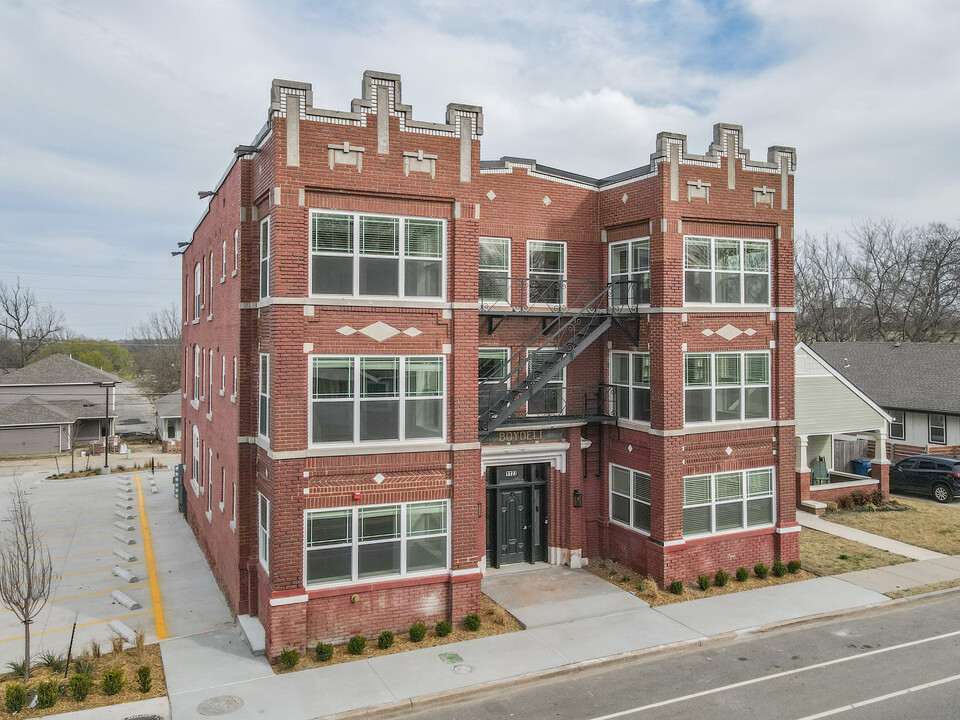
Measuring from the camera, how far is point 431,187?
14.3m

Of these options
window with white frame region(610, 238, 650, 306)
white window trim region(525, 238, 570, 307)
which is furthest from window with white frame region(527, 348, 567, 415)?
window with white frame region(610, 238, 650, 306)

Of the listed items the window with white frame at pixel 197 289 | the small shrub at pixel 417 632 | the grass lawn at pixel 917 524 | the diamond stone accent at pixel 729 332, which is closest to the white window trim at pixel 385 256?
the small shrub at pixel 417 632

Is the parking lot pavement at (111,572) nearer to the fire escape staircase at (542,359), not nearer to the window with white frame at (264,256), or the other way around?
the window with white frame at (264,256)

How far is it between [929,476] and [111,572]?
2870cm

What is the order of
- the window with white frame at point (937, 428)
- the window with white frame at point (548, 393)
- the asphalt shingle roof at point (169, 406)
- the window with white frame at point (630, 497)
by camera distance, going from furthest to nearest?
the asphalt shingle roof at point (169, 406) < the window with white frame at point (937, 428) < the window with white frame at point (548, 393) < the window with white frame at point (630, 497)

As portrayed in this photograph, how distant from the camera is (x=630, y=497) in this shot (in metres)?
18.0

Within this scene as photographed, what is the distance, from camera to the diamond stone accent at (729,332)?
1747 centimetres

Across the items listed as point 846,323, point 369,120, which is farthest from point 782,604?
point 846,323

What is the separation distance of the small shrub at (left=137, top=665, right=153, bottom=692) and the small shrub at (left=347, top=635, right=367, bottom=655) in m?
3.44

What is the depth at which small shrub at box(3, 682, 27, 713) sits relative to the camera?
10750 mm

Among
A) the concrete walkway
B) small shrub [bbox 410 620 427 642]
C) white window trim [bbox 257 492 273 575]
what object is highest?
white window trim [bbox 257 492 273 575]

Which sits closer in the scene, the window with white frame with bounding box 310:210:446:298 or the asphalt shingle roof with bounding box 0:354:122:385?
the window with white frame with bounding box 310:210:446:298

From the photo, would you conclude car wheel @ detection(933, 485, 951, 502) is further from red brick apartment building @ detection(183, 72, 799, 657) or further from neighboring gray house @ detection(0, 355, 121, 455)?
neighboring gray house @ detection(0, 355, 121, 455)

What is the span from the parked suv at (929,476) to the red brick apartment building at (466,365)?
12.8 metres
